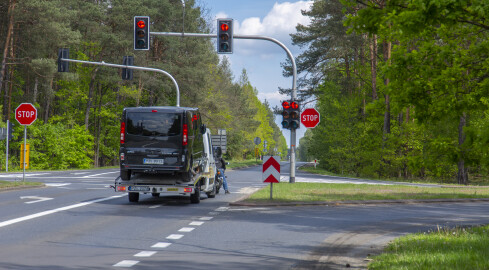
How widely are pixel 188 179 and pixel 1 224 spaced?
6.53m

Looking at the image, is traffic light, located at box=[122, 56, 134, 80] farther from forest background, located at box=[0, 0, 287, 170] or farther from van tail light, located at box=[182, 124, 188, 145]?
forest background, located at box=[0, 0, 287, 170]

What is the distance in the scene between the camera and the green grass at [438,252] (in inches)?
307

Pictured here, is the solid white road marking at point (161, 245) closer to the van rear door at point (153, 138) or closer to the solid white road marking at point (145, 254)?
the solid white road marking at point (145, 254)

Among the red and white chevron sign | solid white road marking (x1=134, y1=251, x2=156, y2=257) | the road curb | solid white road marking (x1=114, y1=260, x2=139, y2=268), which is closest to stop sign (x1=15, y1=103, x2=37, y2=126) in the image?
the road curb

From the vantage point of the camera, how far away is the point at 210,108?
209ft

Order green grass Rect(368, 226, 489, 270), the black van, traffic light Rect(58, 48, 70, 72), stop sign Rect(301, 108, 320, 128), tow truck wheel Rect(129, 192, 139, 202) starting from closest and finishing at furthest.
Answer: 1. green grass Rect(368, 226, 489, 270)
2. the black van
3. tow truck wheel Rect(129, 192, 139, 202)
4. traffic light Rect(58, 48, 70, 72)
5. stop sign Rect(301, 108, 320, 128)

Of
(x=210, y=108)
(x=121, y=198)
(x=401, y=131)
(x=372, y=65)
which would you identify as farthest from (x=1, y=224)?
(x=210, y=108)

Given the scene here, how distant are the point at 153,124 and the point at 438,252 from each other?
36.7 ft

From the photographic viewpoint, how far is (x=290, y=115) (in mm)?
24281

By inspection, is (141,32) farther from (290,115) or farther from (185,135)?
(290,115)

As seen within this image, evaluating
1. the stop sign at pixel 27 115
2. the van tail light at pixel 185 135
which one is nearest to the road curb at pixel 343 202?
the van tail light at pixel 185 135

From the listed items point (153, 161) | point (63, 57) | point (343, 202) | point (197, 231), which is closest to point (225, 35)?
point (153, 161)

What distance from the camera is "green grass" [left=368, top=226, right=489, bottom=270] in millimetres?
7793

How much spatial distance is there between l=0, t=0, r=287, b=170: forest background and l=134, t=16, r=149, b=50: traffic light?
83.7ft
